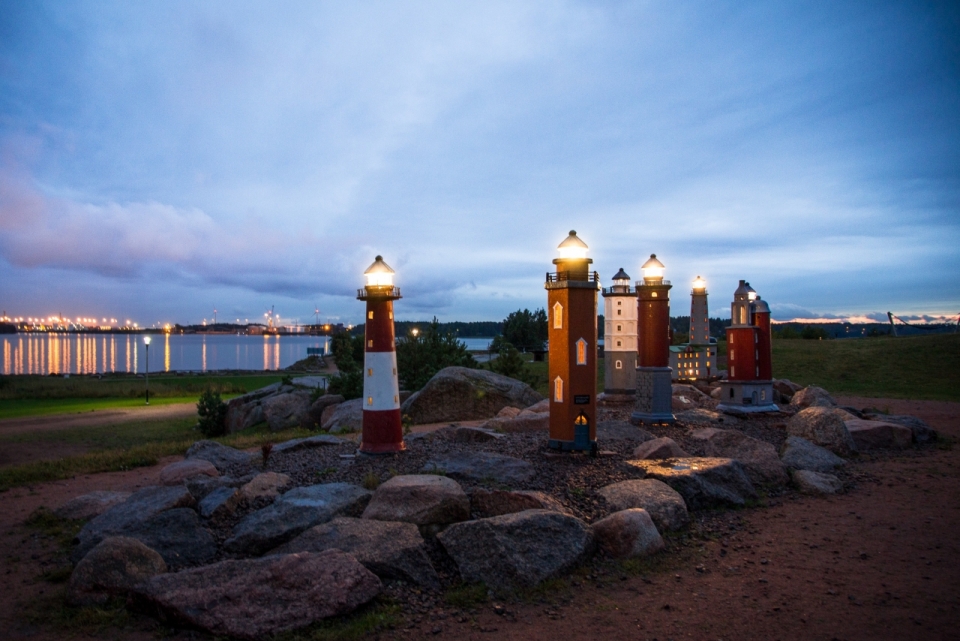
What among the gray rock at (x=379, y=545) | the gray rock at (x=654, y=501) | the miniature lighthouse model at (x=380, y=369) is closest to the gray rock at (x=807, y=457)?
the gray rock at (x=654, y=501)

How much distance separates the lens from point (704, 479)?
10055 millimetres

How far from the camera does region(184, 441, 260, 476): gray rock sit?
12.4m

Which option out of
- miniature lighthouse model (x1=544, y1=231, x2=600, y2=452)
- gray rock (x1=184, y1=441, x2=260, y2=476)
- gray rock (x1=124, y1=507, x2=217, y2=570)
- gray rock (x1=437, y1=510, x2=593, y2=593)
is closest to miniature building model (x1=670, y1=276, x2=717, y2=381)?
miniature lighthouse model (x1=544, y1=231, x2=600, y2=452)

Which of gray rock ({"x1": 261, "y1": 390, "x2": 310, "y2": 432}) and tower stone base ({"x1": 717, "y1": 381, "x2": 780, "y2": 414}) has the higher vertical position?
tower stone base ({"x1": 717, "y1": 381, "x2": 780, "y2": 414})

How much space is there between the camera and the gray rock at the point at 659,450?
1144 centimetres

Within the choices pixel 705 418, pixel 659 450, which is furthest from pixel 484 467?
pixel 705 418

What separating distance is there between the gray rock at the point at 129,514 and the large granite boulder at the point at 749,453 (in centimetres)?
931

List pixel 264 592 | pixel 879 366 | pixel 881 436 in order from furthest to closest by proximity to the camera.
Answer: pixel 879 366, pixel 881 436, pixel 264 592

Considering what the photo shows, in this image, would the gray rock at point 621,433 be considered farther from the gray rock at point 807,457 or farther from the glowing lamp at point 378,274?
the glowing lamp at point 378,274

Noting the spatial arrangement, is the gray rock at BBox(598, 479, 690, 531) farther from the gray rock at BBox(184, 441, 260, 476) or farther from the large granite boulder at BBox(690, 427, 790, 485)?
the gray rock at BBox(184, 441, 260, 476)

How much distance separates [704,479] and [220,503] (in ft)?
24.1

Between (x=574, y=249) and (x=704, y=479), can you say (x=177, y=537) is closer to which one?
(x=704, y=479)

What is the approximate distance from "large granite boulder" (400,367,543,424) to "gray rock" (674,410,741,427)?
5.12 m

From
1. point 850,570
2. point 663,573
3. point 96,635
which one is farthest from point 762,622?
point 96,635
